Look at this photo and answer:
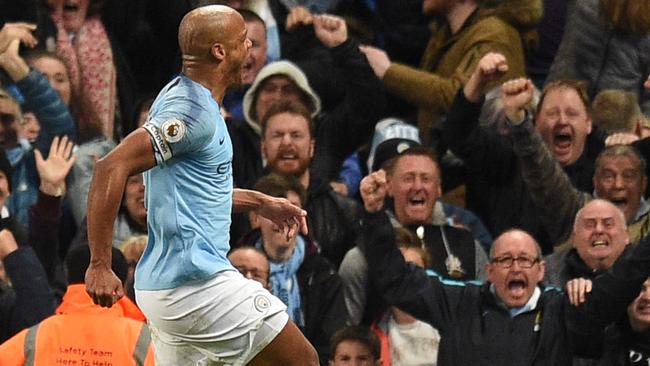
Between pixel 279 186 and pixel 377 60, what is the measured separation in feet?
6.40

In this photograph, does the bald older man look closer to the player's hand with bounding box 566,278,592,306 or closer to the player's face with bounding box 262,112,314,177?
the player's hand with bounding box 566,278,592,306

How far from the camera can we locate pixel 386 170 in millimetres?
10992

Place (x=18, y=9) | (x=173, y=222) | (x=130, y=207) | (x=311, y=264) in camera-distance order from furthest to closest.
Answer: (x=18, y=9)
(x=130, y=207)
(x=311, y=264)
(x=173, y=222)

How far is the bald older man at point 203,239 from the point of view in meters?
7.04

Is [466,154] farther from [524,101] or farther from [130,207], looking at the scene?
[130,207]

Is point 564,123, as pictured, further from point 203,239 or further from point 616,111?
point 203,239

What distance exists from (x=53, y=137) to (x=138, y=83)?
59.4 inches

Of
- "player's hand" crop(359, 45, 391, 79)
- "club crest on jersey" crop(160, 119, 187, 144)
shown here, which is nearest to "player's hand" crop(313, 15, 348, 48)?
"player's hand" crop(359, 45, 391, 79)

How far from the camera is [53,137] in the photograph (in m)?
11.6

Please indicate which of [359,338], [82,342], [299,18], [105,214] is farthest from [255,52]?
[105,214]

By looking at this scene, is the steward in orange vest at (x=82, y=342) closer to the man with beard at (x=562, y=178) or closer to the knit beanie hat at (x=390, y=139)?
the man with beard at (x=562, y=178)

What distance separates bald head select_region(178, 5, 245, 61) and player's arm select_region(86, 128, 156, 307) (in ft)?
1.75

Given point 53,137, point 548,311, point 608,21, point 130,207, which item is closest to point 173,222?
point 548,311

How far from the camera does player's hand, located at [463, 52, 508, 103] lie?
34.5ft
